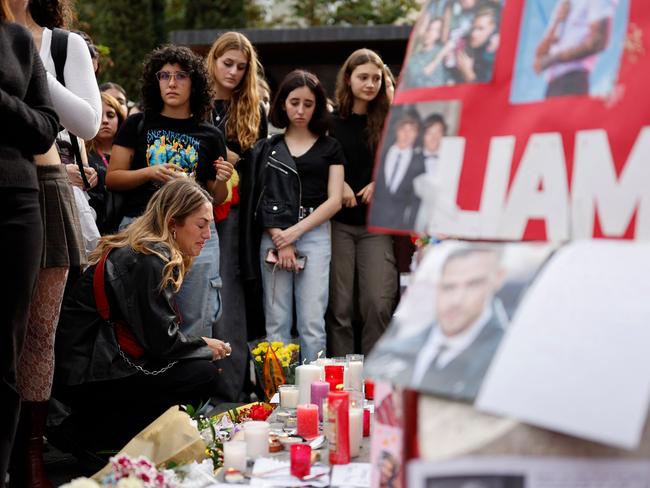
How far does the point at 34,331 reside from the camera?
10.7 feet

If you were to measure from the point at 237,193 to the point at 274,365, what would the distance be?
1348 millimetres

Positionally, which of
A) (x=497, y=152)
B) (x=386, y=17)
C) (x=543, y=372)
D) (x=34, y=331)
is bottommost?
(x=34, y=331)

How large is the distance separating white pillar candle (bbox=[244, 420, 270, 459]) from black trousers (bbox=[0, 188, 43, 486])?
737 millimetres

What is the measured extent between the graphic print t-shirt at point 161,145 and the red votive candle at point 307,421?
6.18 ft

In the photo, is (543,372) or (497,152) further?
(497,152)

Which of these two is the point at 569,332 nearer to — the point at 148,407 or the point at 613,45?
the point at 613,45

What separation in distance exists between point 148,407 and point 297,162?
6.43 ft

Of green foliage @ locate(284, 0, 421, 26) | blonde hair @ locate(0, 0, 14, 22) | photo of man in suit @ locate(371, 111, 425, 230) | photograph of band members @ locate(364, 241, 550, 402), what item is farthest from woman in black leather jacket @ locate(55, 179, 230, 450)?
green foliage @ locate(284, 0, 421, 26)

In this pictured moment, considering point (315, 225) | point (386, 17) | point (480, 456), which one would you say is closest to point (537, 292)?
point (480, 456)

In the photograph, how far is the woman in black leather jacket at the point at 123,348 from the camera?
13.5 ft

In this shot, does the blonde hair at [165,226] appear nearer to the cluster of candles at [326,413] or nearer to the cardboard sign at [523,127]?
the cluster of candles at [326,413]

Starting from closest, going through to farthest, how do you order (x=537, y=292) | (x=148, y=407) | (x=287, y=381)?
(x=537, y=292), (x=148, y=407), (x=287, y=381)

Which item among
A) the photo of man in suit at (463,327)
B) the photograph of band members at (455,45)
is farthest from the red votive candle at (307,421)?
the photo of man in suit at (463,327)

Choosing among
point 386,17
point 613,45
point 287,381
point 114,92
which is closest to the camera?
→ point 613,45
